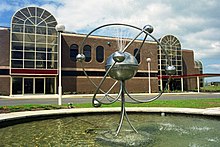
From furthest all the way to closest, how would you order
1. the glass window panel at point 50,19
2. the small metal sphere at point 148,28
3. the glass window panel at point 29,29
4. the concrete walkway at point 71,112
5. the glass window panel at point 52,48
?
1. the glass window panel at point 52,48
2. the glass window panel at point 50,19
3. the glass window panel at point 29,29
4. the concrete walkway at point 71,112
5. the small metal sphere at point 148,28

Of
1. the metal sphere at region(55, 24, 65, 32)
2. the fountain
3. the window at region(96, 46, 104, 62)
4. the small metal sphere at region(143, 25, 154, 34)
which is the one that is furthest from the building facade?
the small metal sphere at region(143, 25, 154, 34)

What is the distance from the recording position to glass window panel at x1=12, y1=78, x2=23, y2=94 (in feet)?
113

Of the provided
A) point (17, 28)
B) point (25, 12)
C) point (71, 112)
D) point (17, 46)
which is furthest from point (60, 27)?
point (25, 12)

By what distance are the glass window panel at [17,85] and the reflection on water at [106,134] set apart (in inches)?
1051

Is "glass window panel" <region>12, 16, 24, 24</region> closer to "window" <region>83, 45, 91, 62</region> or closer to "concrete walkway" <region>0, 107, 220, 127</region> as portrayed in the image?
"window" <region>83, 45, 91, 62</region>

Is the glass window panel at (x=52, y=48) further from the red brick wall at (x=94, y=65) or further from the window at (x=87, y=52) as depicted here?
the window at (x=87, y=52)

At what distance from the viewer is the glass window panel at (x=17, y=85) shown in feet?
113

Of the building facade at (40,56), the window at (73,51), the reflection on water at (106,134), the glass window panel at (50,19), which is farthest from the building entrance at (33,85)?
the reflection on water at (106,134)

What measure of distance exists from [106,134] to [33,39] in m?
30.7

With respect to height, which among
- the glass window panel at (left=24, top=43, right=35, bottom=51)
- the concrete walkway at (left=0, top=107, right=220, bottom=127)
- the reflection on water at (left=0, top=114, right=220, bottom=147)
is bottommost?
Result: the reflection on water at (left=0, top=114, right=220, bottom=147)

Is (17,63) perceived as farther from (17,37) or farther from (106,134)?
(106,134)

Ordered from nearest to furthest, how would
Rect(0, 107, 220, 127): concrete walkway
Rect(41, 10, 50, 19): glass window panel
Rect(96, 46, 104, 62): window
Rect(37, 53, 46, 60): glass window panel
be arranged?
Rect(0, 107, 220, 127): concrete walkway < Rect(37, 53, 46, 60): glass window panel < Rect(41, 10, 50, 19): glass window panel < Rect(96, 46, 104, 62): window

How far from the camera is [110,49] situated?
42.6 metres

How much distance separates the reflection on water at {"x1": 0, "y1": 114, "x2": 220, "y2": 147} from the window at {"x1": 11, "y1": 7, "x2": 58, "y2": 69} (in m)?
26.2
